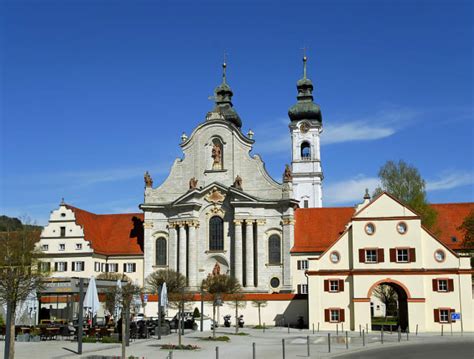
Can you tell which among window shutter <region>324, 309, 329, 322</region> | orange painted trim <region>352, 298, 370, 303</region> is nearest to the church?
window shutter <region>324, 309, 329, 322</region>

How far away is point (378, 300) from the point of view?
82.1m

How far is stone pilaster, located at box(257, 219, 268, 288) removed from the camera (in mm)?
74625

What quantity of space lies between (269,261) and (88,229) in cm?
2303

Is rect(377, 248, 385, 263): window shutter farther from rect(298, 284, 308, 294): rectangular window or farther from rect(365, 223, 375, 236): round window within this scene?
rect(298, 284, 308, 294): rectangular window

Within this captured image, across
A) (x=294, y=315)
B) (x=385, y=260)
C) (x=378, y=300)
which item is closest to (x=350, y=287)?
(x=385, y=260)

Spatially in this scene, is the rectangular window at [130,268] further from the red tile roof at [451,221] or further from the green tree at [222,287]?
the red tile roof at [451,221]

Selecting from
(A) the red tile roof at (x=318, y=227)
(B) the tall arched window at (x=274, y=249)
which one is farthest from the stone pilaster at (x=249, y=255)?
(A) the red tile roof at (x=318, y=227)

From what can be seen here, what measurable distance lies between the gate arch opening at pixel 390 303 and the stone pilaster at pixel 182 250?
21.8 meters

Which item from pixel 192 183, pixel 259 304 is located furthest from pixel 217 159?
pixel 259 304

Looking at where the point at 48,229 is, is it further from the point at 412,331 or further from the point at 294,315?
the point at 412,331

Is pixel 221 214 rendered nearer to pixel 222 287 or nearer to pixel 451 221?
Result: pixel 222 287

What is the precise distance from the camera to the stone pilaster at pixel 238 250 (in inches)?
2965

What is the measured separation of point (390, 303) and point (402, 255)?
21.6 metres

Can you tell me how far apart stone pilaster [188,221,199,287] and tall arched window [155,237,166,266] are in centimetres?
431
